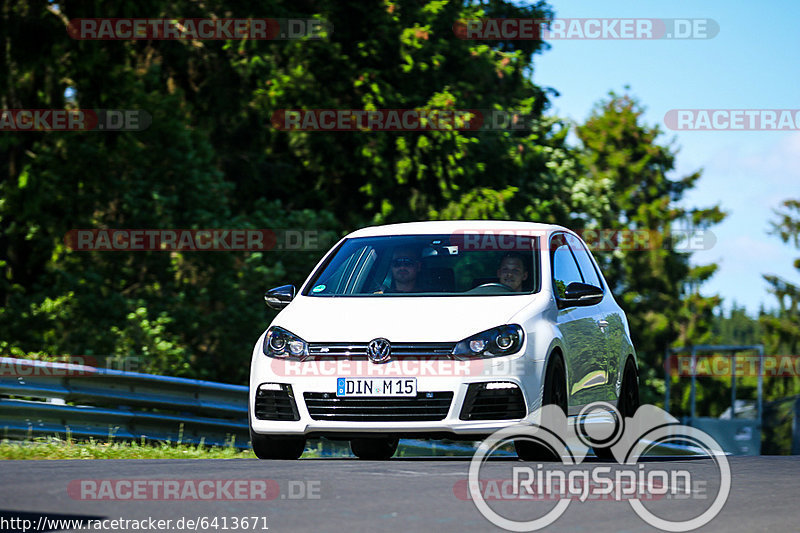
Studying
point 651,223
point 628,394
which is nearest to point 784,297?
point 651,223

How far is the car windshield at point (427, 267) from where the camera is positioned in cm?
992

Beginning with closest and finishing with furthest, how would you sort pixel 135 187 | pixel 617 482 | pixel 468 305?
pixel 617 482 < pixel 468 305 < pixel 135 187

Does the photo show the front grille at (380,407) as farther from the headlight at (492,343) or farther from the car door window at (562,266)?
the car door window at (562,266)

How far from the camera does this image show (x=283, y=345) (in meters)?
9.16

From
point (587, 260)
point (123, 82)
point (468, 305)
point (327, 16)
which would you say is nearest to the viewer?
point (468, 305)

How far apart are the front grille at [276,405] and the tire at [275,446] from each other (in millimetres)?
190

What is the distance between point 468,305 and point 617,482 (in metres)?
2.04

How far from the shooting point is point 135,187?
2559 cm

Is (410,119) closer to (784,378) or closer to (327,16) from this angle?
(327,16)

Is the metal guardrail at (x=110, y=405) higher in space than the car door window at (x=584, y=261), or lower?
lower

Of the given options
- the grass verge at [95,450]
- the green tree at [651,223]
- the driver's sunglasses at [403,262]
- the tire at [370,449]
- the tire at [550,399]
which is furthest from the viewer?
the green tree at [651,223]

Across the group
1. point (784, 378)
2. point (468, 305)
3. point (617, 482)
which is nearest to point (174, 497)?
point (617, 482)

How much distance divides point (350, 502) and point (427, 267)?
383 cm

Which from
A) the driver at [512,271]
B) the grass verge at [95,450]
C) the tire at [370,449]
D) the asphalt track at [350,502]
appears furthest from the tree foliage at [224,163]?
the asphalt track at [350,502]
